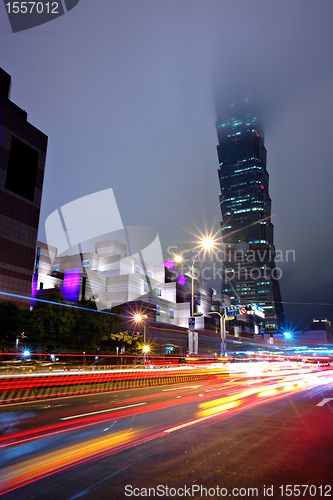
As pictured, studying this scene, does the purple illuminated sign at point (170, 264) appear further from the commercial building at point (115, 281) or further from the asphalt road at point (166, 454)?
the asphalt road at point (166, 454)

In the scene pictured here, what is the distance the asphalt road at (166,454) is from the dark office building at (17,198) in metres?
59.5

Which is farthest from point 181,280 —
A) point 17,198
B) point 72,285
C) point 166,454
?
point 166,454

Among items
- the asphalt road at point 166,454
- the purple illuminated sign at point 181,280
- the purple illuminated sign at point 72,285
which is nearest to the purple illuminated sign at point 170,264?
the purple illuminated sign at point 181,280

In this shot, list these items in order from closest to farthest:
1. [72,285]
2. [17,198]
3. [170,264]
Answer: [17,198] < [72,285] < [170,264]

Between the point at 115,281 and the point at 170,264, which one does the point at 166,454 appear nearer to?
the point at 115,281

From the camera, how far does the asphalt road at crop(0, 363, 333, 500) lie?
521 cm

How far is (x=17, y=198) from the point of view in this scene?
71.2 metres

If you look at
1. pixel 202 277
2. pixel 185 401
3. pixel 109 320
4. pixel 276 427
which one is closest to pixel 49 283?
pixel 109 320

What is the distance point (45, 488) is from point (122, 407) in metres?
8.52

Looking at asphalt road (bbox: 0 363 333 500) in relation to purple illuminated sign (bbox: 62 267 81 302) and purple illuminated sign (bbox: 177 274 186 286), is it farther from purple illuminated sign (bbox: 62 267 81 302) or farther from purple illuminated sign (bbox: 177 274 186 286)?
purple illuminated sign (bbox: 177 274 186 286)

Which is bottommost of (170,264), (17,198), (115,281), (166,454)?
(166,454)

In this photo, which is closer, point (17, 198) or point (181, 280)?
point (17, 198)

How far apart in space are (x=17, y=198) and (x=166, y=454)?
242ft

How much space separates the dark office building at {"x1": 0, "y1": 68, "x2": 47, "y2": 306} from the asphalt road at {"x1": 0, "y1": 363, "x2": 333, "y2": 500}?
59.5 metres
